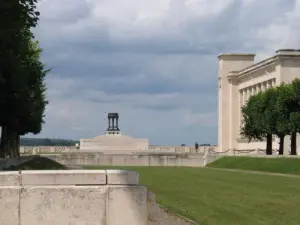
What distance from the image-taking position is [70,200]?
939cm

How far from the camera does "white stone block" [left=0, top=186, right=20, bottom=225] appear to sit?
30.9 ft

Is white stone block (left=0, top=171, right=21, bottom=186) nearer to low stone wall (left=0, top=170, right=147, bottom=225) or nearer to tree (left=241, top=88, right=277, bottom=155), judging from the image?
low stone wall (left=0, top=170, right=147, bottom=225)

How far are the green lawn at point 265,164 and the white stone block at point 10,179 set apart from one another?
3520cm

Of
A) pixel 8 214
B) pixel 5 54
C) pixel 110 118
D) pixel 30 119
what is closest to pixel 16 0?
pixel 5 54

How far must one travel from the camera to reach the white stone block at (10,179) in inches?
373

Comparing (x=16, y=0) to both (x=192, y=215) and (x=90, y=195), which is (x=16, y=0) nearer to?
(x=192, y=215)

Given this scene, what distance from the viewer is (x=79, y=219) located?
9438 mm

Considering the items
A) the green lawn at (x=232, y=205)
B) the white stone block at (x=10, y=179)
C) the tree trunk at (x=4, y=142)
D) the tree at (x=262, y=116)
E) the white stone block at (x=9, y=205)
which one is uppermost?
the tree at (x=262, y=116)

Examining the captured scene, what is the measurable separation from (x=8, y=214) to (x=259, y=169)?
1547 inches

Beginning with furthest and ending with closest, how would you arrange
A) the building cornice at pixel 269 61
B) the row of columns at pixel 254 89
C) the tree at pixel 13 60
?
the row of columns at pixel 254 89, the building cornice at pixel 269 61, the tree at pixel 13 60

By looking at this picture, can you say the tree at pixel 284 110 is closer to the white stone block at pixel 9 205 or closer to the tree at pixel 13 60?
the tree at pixel 13 60

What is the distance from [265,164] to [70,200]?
131 ft

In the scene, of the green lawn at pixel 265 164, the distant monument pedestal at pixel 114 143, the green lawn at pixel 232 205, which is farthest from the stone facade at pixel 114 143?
the green lawn at pixel 232 205

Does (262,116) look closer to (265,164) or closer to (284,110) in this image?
(284,110)
